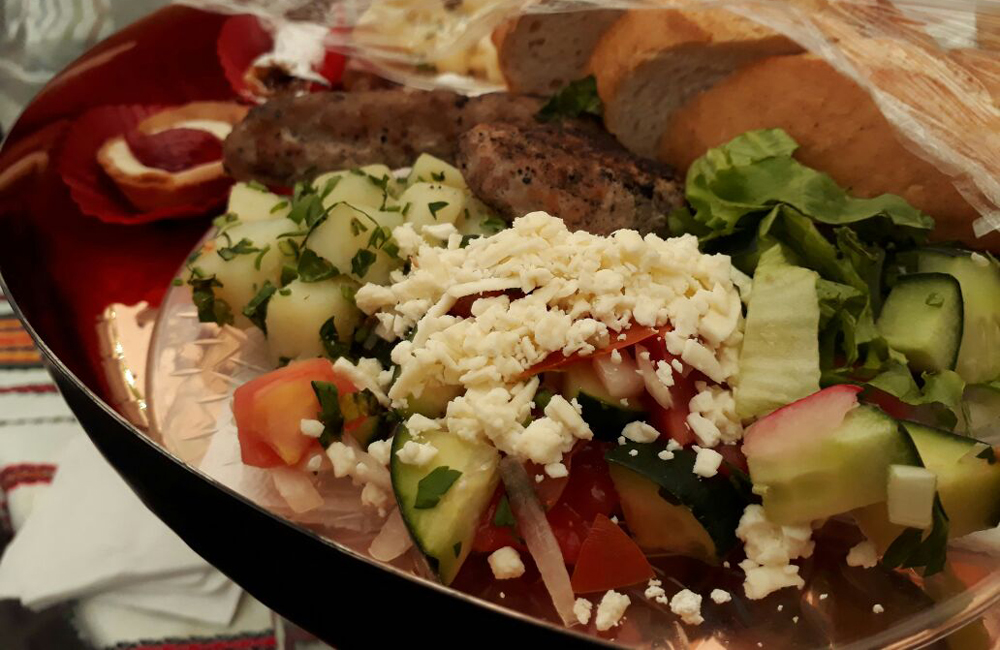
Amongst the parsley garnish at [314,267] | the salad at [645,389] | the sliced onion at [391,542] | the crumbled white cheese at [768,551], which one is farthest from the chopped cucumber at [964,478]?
the parsley garnish at [314,267]

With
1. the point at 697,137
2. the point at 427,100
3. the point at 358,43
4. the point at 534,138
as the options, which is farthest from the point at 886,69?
the point at 358,43

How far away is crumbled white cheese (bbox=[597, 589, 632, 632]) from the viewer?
873 millimetres

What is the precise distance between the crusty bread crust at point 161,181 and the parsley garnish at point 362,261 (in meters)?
0.68

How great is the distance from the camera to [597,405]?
941 mm

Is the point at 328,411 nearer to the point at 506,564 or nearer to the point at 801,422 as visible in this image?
the point at 506,564

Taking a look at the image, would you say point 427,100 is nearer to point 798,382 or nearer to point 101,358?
point 101,358

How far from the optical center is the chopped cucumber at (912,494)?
795 mm

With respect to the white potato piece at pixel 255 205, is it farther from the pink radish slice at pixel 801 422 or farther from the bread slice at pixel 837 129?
the pink radish slice at pixel 801 422

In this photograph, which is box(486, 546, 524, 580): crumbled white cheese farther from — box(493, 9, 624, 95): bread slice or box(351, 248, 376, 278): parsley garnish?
box(493, 9, 624, 95): bread slice

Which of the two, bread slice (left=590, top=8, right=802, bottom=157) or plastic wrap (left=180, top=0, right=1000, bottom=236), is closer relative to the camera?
plastic wrap (left=180, top=0, right=1000, bottom=236)

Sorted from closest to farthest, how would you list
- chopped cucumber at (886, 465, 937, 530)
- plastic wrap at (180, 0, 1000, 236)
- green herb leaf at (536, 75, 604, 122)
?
chopped cucumber at (886, 465, 937, 530) → plastic wrap at (180, 0, 1000, 236) → green herb leaf at (536, 75, 604, 122)

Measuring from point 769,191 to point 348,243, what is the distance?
0.65 meters

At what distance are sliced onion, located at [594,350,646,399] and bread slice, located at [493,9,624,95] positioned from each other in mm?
818

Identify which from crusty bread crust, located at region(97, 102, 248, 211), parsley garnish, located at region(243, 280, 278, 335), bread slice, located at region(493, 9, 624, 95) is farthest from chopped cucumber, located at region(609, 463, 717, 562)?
crusty bread crust, located at region(97, 102, 248, 211)
